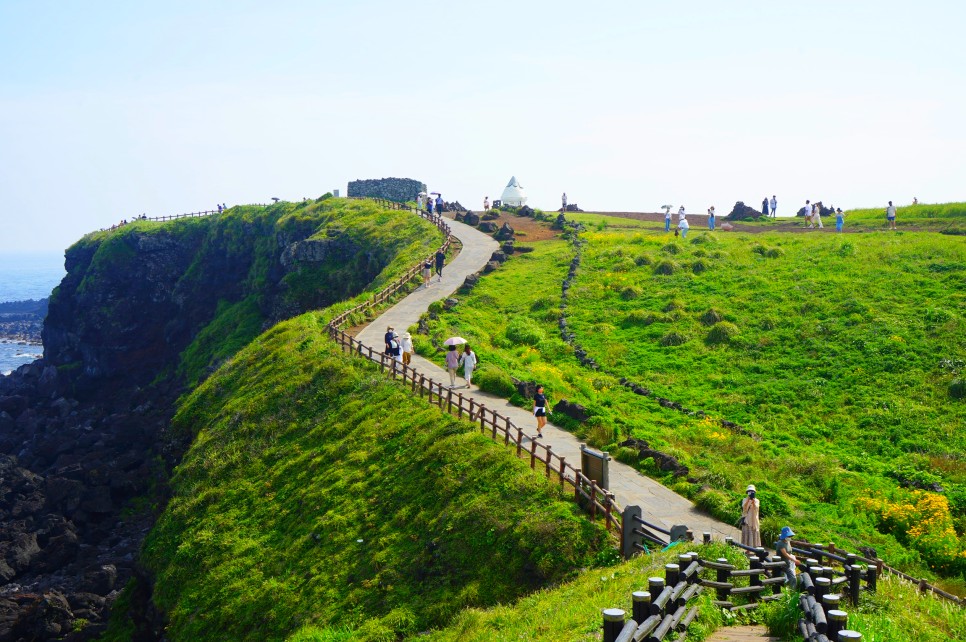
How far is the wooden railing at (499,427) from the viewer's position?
18.5 meters

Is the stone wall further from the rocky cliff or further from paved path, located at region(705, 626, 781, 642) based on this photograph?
paved path, located at region(705, 626, 781, 642)

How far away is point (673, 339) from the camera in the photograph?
37.8 meters

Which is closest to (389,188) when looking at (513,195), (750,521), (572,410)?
(513,195)

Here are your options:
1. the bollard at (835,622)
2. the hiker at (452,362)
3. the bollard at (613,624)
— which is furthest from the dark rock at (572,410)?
the bollard at (613,624)

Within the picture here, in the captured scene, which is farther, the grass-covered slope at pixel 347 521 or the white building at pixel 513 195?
the white building at pixel 513 195

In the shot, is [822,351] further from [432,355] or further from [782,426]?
[432,355]

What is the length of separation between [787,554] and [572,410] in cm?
1370

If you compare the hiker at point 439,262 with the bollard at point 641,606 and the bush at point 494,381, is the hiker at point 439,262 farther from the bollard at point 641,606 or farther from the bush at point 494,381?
the bollard at point 641,606

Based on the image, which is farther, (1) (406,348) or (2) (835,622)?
(1) (406,348)

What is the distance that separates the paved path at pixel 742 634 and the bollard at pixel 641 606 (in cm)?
163

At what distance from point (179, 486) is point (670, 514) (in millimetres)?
19134

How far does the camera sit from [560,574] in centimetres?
1736

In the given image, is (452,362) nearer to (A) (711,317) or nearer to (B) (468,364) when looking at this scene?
(B) (468,364)

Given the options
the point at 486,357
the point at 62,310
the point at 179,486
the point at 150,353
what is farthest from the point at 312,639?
the point at 62,310
